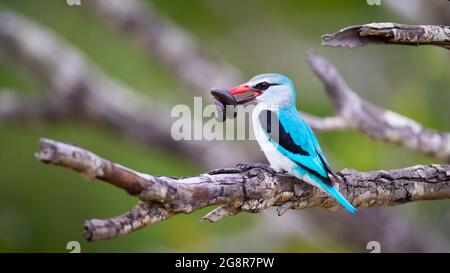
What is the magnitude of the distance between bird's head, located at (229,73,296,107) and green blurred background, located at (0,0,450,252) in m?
2.39

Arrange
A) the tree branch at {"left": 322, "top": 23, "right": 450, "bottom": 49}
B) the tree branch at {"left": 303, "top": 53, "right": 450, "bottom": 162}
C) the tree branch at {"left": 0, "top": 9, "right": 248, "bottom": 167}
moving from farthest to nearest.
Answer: the tree branch at {"left": 0, "top": 9, "right": 248, "bottom": 167} < the tree branch at {"left": 303, "top": 53, "right": 450, "bottom": 162} < the tree branch at {"left": 322, "top": 23, "right": 450, "bottom": 49}

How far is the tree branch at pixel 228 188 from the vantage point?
2.25 metres

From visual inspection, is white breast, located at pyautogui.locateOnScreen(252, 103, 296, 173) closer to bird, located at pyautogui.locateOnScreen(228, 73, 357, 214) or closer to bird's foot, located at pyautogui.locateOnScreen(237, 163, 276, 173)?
bird, located at pyautogui.locateOnScreen(228, 73, 357, 214)

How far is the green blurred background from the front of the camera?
677 centimetres

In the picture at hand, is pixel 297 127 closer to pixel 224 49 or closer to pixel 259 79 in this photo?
pixel 259 79

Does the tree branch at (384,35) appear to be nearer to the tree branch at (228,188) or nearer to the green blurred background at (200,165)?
the tree branch at (228,188)

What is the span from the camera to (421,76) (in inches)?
259

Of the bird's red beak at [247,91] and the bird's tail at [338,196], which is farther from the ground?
the bird's red beak at [247,91]

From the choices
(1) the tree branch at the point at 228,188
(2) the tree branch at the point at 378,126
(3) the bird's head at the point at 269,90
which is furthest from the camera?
(2) the tree branch at the point at 378,126

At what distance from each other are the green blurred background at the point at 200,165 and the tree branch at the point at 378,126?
1.65 meters

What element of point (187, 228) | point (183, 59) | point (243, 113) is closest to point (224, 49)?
point (183, 59)

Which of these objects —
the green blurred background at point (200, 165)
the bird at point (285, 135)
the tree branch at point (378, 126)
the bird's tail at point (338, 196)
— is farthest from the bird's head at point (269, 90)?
the green blurred background at point (200, 165)

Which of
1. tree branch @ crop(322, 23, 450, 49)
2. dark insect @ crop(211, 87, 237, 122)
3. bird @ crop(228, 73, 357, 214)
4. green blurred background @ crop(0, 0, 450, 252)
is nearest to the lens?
tree branch @ crop(322, 23, 450, 49)

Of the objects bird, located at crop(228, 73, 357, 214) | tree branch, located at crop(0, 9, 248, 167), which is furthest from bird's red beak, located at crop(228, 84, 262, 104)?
tree branch, located at crop(0, 9, 248, 167)
